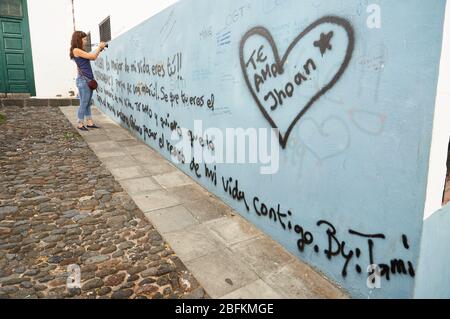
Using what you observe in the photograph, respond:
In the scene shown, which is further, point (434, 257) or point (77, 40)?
point (77, 40)

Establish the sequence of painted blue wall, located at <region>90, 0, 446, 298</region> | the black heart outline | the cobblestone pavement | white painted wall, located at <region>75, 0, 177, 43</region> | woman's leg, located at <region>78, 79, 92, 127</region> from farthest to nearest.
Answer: woman's leg, located at <region>78, 79, 92, 127</region>
white painted wall, located at <region>75, 0, 177, 43</region>
the cobblestone pavement
the black heart outline
painted blue wall, located at <region>90, 0, 446, 298</region>

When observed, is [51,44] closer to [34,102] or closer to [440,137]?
[34,102]

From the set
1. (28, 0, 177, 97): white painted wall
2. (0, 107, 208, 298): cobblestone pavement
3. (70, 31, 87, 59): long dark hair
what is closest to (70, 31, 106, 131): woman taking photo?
(70, 31, 87, 59): long dark hair

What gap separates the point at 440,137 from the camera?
1629 millimetres

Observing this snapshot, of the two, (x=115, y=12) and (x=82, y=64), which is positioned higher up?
(x=115, y=12)

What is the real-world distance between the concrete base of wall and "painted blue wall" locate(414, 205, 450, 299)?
37.5ft

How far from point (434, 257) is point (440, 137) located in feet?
2.50

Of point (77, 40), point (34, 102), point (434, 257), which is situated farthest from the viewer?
point (34, 102)

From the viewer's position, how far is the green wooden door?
1032 cm

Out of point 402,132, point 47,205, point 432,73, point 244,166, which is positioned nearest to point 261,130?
point 244,166

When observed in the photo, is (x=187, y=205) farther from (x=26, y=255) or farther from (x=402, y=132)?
(x=402, y=132)

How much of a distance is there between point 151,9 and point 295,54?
12.6 ft

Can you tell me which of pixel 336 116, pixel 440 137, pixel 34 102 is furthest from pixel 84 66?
pixel 440 137

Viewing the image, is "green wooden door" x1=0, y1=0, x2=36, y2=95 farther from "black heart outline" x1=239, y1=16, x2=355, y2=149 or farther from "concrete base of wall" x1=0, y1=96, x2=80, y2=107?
"black heart outline" x1=239, y1=16, x2=355, y2=149
